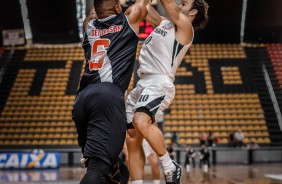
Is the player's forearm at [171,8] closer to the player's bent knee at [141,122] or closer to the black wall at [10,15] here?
the player's bent knee at [141,122]

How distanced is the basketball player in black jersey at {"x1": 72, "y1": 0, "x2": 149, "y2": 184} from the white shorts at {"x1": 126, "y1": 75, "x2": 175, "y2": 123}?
4.23ft

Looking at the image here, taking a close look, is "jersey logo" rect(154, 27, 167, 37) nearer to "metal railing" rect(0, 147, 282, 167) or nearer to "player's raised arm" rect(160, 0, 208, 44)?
"player's raised arm" rect(160, 0, 208, 44)

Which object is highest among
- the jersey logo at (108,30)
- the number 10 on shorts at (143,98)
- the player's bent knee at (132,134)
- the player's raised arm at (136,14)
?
the player's raised arm at (136,14)

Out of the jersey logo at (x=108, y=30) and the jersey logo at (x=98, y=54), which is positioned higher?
the jersey logo at (x=108, y=30)

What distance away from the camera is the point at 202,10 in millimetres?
5332

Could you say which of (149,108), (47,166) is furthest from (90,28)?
(47,166)

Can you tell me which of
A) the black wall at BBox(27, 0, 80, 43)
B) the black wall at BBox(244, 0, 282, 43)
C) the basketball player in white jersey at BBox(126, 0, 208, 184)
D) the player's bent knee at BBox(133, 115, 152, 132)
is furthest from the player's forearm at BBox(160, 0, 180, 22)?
the black wall at BBox(27, 0, 80, 43)

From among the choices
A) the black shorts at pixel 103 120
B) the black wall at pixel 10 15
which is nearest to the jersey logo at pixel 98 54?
the black shorts at pixel 103 120

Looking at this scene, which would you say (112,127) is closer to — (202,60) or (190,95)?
(190,95)

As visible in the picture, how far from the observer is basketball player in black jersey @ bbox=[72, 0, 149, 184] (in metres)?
3.32

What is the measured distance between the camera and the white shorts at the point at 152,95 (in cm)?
486

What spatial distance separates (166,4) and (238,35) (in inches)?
773

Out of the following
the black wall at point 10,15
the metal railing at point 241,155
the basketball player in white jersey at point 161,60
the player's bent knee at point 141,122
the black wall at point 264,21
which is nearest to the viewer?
the player's bent knee at point 141,122

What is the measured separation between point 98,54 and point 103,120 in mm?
501
